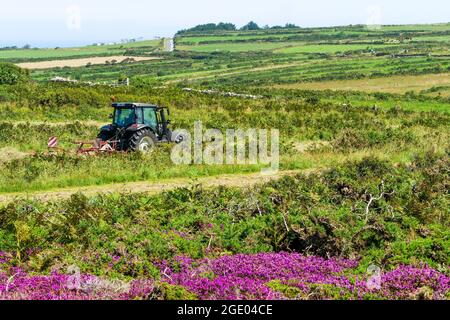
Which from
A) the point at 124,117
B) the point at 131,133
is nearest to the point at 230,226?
the point at 131,133

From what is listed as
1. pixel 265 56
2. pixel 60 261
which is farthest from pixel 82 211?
pixel 265 56

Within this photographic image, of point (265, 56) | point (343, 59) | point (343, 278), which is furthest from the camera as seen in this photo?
point (265, 56)

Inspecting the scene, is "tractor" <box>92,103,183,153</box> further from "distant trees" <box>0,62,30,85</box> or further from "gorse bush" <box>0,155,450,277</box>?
"distant trees" <box>0,62,30,85</box>

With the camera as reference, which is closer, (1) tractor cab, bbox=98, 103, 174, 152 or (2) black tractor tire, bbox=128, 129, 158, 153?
(2) black tractor tire, bbox=128, 129, 158, 153

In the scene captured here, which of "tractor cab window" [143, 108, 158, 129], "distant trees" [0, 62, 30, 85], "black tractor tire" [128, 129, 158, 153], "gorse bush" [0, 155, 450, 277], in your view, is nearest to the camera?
"gorse bush" [0, 155, 450, 277]

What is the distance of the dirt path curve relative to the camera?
15.6 m

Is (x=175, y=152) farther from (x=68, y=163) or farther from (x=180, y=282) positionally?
(x=180, y=282)

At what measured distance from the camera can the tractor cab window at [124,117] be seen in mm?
21609

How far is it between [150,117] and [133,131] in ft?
4.08

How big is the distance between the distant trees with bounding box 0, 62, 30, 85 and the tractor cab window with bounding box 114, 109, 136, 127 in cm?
3209

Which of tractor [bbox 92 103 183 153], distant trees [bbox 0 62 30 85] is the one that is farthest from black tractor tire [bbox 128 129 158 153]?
distant trees [bbox 0 62 30 85]

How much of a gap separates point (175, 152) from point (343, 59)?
101 m

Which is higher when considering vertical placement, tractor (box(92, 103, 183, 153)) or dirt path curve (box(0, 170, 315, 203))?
tractor (box(92, 103, 183, 153))
